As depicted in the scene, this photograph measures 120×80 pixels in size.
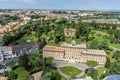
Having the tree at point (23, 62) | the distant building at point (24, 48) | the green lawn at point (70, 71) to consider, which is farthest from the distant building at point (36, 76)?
the distant building at point (24, 48)

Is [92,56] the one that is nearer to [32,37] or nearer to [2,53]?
[2,53]

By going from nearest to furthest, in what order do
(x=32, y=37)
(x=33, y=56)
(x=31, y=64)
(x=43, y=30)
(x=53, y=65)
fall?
(x=31, y=64) < (x=53, y=65) < (x=33, y=56) < (x=32, y=37) < (x=43, y=30)

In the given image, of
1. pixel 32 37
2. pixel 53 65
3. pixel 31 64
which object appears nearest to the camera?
pixel 31 64

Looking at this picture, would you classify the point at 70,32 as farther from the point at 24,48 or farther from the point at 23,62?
the point at 23,62

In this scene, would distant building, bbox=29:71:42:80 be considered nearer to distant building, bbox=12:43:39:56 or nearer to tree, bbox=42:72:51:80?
tree, bbox=42:72:51:80

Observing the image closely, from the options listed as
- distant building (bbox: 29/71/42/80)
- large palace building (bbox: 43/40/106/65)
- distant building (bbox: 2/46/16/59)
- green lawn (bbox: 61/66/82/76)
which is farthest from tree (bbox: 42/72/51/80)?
distant building (bbox: 2/46/16/59)

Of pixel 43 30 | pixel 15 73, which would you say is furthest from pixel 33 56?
pixel 43 30

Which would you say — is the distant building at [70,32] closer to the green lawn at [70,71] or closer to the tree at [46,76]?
the green lawn at [70,71]

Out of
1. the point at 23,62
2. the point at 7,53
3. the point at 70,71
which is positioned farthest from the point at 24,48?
the point at 70,71
